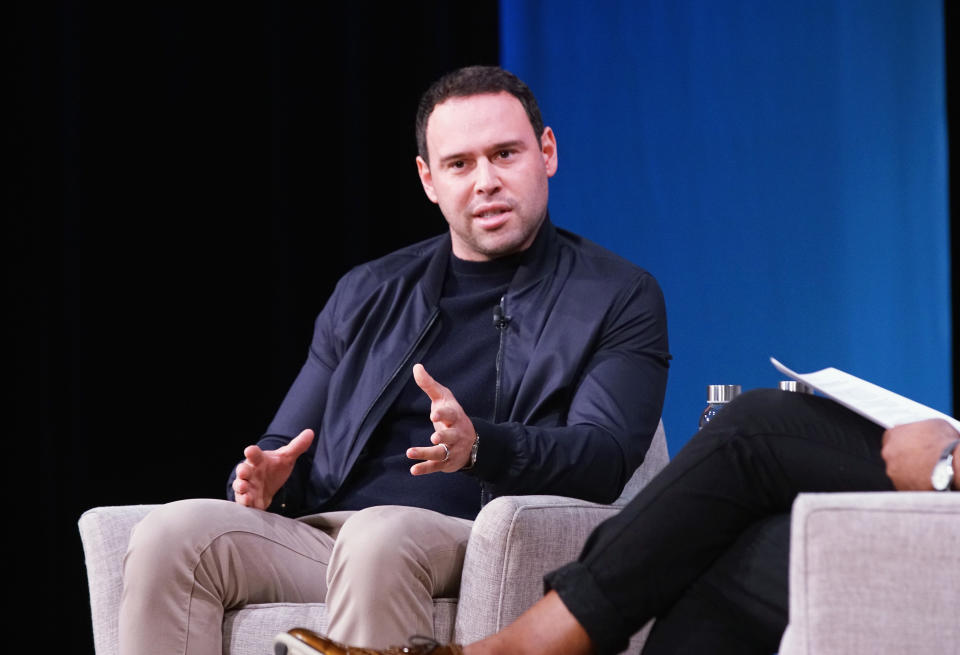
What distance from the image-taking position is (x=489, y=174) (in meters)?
2.04

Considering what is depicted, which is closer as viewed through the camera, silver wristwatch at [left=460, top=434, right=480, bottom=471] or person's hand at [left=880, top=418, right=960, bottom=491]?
person's hand at [left=880, top=418, right=960, bottom=491]

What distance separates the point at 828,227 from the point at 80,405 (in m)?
2.18

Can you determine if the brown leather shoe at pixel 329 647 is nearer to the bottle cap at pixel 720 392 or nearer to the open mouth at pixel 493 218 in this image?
the open mouth at pixel 493 218

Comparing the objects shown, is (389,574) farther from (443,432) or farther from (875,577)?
(875,577)

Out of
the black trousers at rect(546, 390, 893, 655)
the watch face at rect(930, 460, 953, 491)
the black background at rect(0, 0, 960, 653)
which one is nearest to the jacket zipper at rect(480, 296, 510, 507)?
the black trousers at rect(546, 390, 893, 655)

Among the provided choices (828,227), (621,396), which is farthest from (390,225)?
(621,396)

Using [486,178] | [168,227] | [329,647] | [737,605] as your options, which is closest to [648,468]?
[486,178]

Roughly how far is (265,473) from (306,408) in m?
0.30

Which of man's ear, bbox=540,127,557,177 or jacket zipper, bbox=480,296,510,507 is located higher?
man's ear, bbox=540,127,557,177

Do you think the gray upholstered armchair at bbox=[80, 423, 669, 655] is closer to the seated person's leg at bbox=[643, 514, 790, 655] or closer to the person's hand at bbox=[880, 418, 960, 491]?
the seated person's leg at bbox=[643, 514, 790, 655]

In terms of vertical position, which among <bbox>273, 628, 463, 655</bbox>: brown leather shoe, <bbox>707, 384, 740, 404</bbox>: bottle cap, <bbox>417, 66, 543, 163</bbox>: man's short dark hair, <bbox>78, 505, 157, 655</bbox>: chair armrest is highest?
<bbox>417, 66, 543, 163</bbox>: man's short dark hair

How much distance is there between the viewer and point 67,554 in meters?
2.78

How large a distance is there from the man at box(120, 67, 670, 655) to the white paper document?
15.6 inches

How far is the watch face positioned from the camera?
4.06 feet
